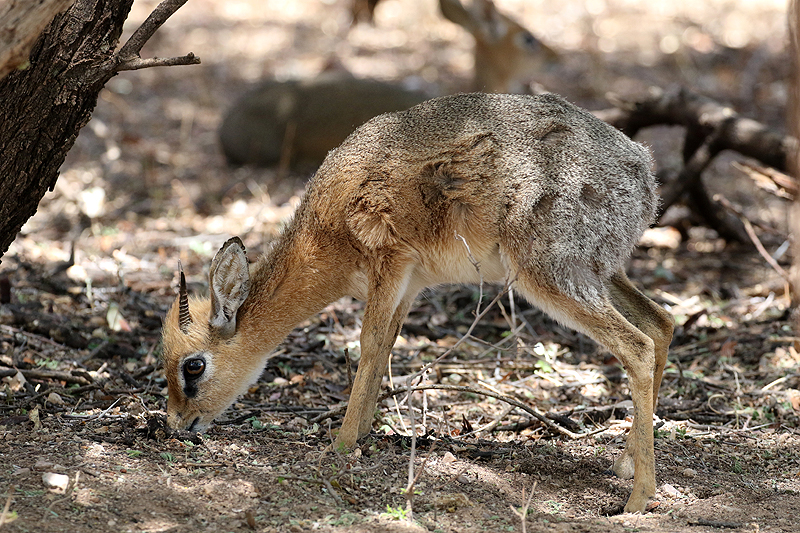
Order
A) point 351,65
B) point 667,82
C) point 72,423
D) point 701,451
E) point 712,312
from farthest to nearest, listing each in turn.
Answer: point 351,65 < point 667,82 < point 712,312 < point 701,451 < point 72,423

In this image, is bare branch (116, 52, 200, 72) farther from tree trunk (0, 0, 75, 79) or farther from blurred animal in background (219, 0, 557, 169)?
blurred animal in background (219, 0, 557, 169)

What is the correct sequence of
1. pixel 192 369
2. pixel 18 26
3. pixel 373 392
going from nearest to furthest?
1. pixel 18 26
2. pixel 192 369
3. pixel 373 392

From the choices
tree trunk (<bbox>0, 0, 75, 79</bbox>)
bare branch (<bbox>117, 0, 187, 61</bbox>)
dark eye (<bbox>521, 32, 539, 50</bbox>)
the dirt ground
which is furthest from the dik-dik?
dark eye (<bbox>521, 32, 539, 50</bbox>)

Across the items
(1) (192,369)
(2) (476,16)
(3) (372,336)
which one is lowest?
(3) (372,336)

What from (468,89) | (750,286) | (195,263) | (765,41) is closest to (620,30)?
(765,41)

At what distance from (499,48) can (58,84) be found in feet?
31.5

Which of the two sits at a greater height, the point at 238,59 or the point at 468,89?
the point at 238,59

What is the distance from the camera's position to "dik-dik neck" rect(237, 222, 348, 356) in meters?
4.95

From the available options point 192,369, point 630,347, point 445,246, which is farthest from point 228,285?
point 630,347

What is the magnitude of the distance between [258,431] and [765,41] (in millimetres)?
12349

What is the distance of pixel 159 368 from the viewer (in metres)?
5.70

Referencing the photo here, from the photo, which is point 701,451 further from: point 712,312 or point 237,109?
point 237,109

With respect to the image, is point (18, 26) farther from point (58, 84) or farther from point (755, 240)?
point (755, 240)

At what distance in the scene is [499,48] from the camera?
42.9 feet
